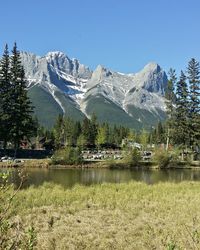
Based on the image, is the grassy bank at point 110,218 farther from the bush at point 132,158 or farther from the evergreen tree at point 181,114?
the evergreen tree at point 181,114

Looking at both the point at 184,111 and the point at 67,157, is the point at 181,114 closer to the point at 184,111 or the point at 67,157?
the point at 184,111

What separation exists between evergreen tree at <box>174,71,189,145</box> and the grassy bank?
5199cm

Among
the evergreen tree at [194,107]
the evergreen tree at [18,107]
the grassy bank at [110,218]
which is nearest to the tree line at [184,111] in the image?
the evergreen tree at [194,107]

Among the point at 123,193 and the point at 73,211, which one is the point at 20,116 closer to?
the point at 123,193

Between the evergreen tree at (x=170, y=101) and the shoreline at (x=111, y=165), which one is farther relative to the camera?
the evergreen tree at (x=170, y=101)

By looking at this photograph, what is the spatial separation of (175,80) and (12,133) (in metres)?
32.0

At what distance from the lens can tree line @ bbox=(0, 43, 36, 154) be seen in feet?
203

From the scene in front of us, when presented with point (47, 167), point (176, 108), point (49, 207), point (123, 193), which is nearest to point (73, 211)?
point (49, 207)

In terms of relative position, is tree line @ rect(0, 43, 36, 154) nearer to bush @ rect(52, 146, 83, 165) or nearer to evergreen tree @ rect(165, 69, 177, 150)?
bush @ rect(52, 146, 83, 165)

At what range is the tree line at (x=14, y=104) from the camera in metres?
61.8

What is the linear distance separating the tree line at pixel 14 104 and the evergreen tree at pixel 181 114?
84.8 feet

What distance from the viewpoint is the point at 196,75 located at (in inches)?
2928

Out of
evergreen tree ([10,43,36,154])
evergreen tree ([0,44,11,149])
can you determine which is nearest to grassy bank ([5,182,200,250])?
evergreen tree ([10,43,36,154])

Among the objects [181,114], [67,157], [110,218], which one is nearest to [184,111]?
[181,114]
